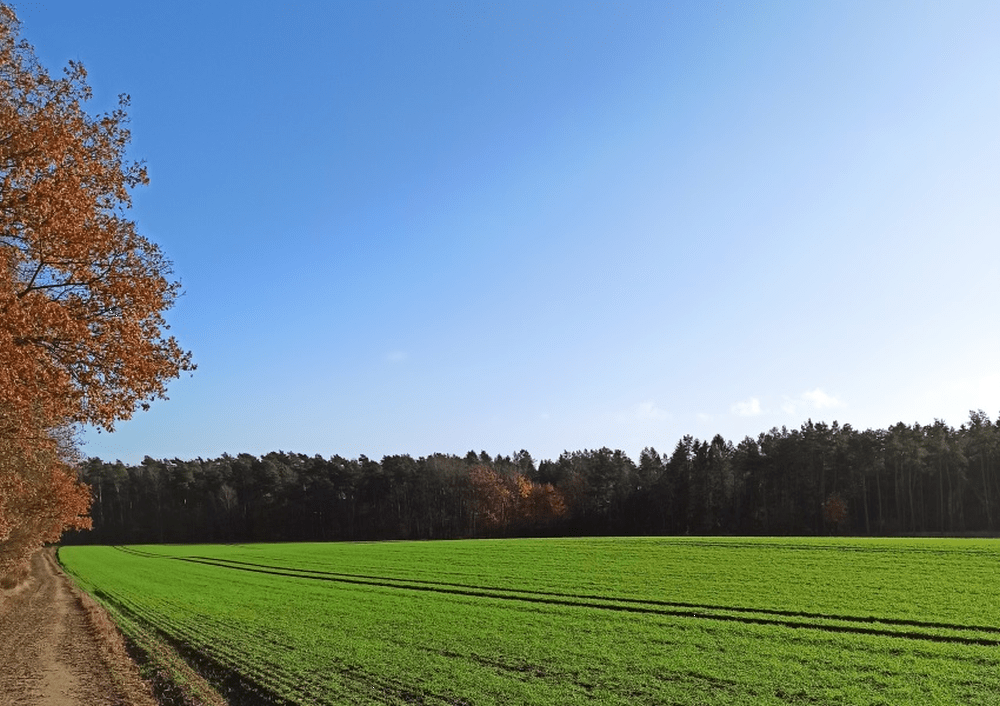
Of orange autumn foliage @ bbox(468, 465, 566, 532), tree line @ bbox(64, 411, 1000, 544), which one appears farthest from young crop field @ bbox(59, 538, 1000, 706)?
orange autumn foliage @ bbox(468, 465, 566, 532)

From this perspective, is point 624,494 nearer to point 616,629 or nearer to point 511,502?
point 511,502

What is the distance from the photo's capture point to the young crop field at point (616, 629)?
18438mm

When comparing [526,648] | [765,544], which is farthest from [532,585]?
[765,544]

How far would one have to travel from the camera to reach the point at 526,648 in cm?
2420

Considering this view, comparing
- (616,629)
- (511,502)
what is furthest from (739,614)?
(511,502)

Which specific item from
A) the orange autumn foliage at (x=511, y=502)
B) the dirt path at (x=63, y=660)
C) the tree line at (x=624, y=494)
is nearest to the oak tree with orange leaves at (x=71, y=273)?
the dirt path at (x=63, y=660)

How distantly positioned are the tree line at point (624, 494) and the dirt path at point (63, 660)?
111m

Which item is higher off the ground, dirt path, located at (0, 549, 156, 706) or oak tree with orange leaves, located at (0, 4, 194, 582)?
oak tree with orange leaves, located at (0, 4, 194, 582)

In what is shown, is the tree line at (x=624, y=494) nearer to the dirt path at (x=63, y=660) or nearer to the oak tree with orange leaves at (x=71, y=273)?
the dirt path at (x=63, y=660)

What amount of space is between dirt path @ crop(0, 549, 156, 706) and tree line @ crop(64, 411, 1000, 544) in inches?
4356

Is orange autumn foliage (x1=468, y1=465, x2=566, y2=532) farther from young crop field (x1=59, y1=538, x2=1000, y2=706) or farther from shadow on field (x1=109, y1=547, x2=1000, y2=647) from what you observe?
shadow on field (x1=109, y1=547, x2=1000, y2=647)

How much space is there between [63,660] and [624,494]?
130 m

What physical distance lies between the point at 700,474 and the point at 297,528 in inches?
4114

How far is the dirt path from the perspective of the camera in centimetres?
2175
